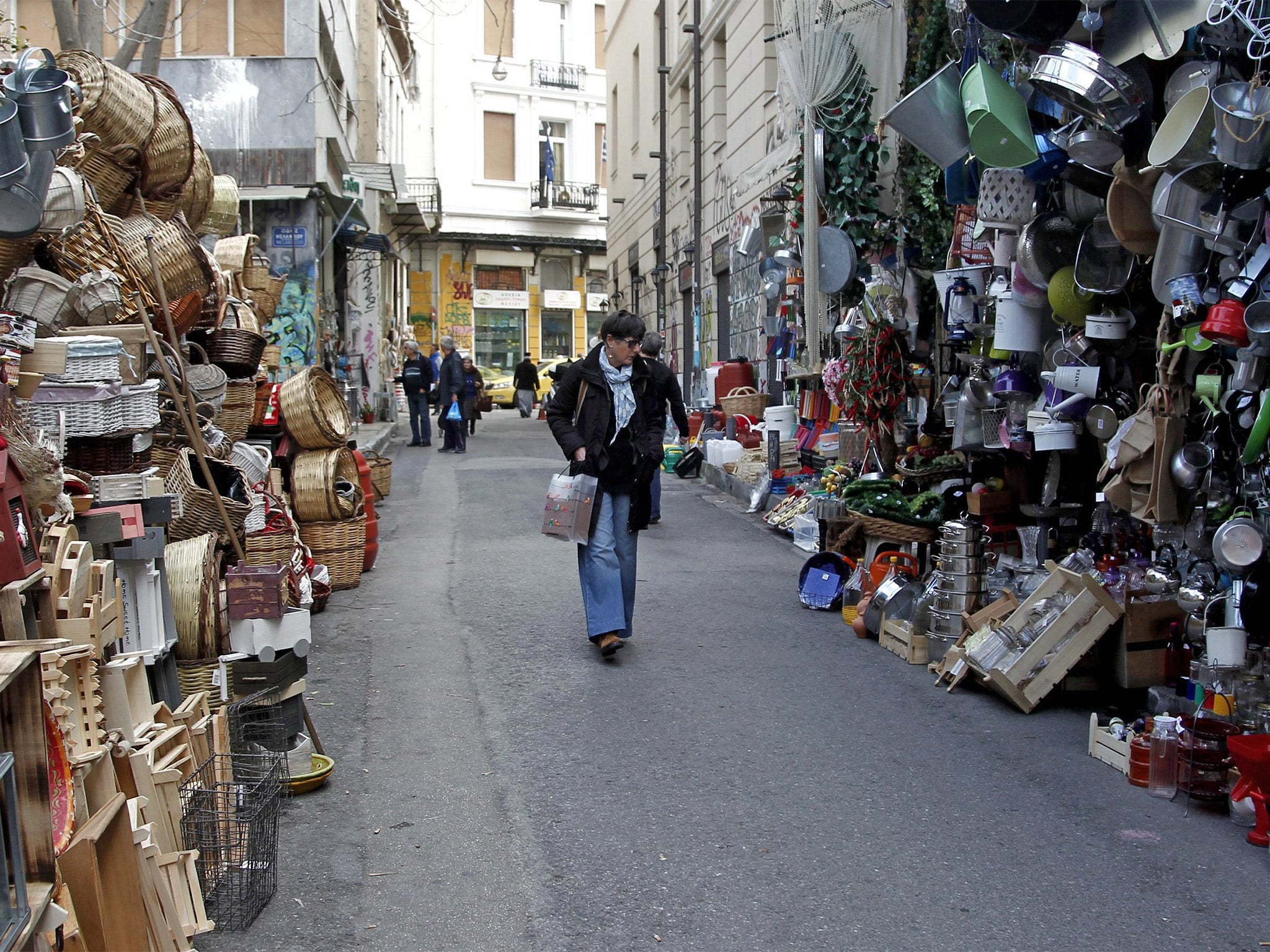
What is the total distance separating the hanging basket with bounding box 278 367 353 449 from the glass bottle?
5.73 m

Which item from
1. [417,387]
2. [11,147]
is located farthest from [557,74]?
[11,147]

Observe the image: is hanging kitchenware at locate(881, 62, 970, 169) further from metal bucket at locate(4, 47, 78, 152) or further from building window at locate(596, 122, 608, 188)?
building window at locate(596, 122, 608, 188)

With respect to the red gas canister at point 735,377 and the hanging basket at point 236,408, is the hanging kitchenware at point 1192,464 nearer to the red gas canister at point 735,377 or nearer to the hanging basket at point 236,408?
the hanging basket at point 236,408

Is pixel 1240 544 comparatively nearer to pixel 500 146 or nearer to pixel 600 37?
pixel 500 146

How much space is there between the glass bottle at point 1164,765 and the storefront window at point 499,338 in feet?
120

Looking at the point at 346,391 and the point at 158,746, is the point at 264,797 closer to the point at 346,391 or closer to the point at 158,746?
the point at 158,746

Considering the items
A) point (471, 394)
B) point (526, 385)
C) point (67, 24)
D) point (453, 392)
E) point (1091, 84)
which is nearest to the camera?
point (1091, 84)

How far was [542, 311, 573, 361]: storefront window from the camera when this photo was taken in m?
41.1

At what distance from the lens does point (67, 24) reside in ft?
30.8

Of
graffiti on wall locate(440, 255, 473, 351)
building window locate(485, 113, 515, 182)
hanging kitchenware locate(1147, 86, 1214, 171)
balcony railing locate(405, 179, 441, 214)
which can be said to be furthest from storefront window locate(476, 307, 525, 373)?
hanging kitchenware locate(1147, 86, 1214, 171)

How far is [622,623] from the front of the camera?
630cm

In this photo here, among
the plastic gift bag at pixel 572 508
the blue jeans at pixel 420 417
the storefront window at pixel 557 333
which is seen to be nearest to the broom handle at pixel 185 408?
the plastic gift bag at pixel 572 508

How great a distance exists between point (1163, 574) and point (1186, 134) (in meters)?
2.00

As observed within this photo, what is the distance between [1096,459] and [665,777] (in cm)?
355
